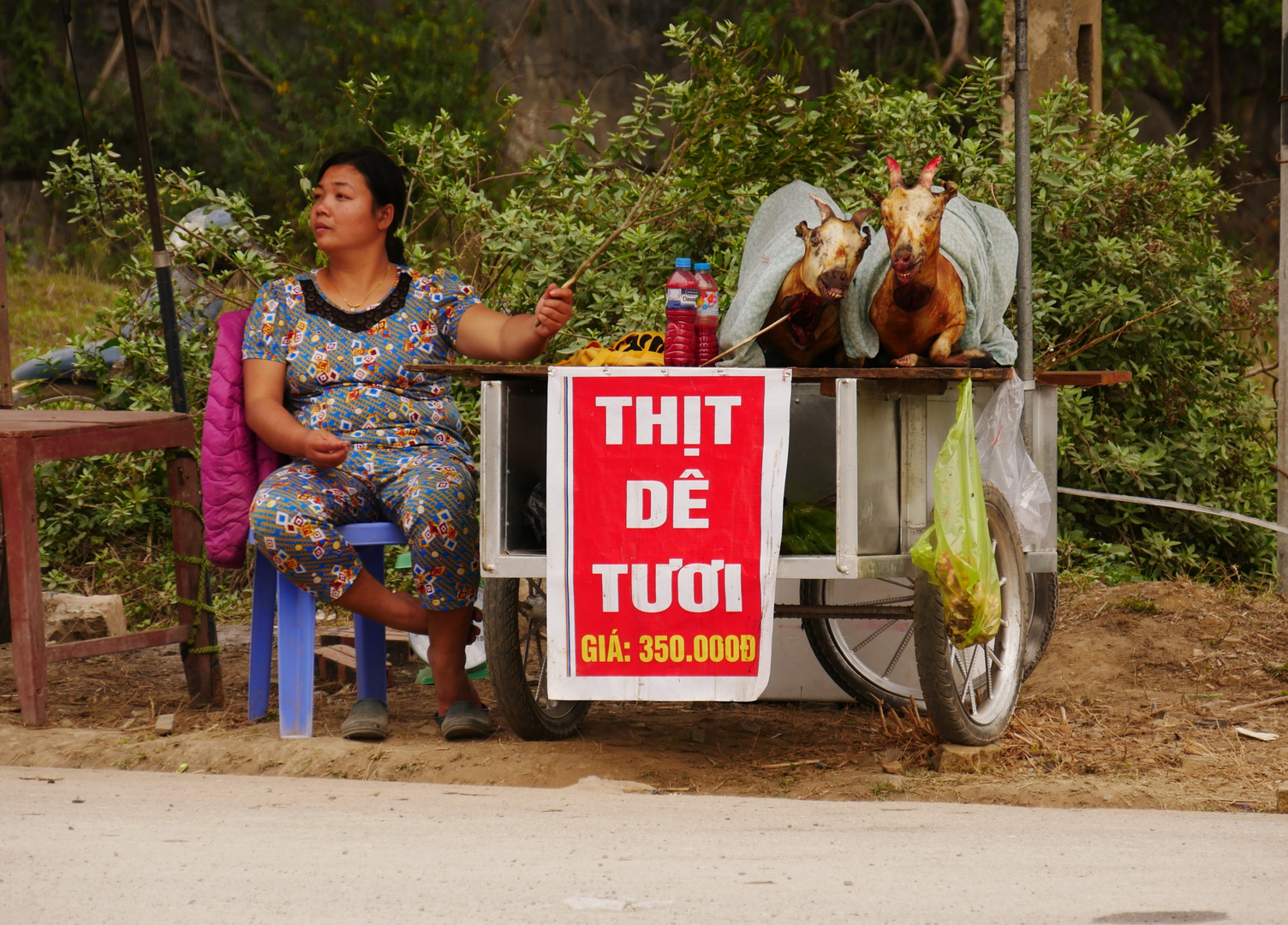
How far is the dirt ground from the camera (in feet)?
10.3

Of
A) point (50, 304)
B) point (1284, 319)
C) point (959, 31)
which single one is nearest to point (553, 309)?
point (1284, 319)

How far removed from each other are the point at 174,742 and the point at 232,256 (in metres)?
2.73

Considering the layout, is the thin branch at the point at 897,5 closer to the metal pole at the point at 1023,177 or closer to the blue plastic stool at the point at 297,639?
the metal pole at the point at 1023,177

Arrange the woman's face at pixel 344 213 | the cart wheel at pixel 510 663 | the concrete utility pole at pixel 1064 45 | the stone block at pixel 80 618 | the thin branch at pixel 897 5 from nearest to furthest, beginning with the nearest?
the cart wheel at pixel 510 663, the woman's face at pixel 344 213, the stone block at pixel 80 618, the concrete utility pole at pixel 1064 45, the thin branch at pixel 897 5

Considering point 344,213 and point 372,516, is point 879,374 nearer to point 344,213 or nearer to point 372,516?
point 372,516

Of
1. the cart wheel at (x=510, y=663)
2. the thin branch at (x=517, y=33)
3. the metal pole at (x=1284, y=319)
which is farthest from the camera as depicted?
the thin branch at (x=517, y=33)

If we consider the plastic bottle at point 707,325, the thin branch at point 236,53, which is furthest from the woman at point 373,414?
the thin branch at point 236,53

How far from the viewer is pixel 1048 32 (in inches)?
255

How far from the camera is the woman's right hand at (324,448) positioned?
11.1 feet

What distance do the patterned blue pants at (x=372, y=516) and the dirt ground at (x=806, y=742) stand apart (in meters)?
0.41

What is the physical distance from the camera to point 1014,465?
351 centimetres

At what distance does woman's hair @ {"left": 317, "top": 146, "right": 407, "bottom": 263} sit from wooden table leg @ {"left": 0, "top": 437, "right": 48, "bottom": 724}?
1069mm

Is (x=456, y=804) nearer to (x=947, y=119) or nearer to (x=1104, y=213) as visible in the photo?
(x=1104, y=213)

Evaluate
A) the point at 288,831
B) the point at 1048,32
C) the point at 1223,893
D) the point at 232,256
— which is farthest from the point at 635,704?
the point at 1048,32
